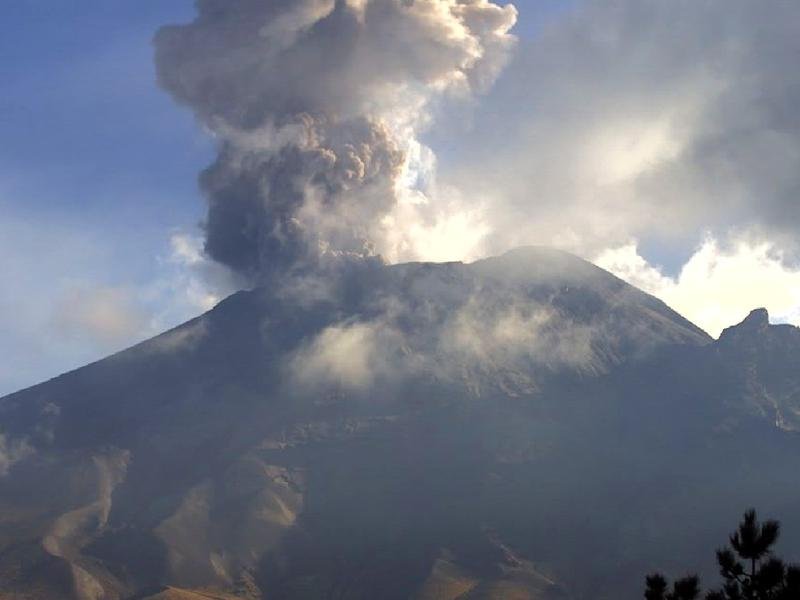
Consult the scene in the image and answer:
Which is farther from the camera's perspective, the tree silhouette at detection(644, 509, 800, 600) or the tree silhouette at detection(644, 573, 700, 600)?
the tree silhouette at detection(644, 573, 700, 600)

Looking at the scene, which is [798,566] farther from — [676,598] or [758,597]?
[676,598]

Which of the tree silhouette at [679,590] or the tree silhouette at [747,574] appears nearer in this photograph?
the tree silhouette at [747,574]

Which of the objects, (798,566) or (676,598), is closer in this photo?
(798,566)

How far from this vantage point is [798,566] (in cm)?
3127

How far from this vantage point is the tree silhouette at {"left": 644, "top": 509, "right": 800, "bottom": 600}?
31.6 m

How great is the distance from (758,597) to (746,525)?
6.88 feet

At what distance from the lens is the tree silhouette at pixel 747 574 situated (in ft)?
104

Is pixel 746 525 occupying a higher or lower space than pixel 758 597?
higher

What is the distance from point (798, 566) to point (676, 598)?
167 inches

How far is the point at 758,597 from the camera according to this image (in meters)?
32.3

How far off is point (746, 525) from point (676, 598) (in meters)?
3.22

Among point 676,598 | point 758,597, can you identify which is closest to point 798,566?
point 758,597

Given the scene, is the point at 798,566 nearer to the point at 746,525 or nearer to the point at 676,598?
the point at 746,525

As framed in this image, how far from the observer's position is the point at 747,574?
33781mm
